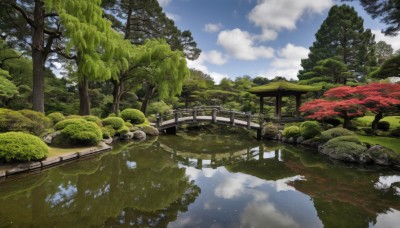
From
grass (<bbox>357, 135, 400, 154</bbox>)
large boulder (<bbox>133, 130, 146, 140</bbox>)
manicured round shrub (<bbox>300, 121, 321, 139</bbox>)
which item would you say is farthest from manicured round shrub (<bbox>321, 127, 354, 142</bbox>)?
large boulder (<bbox>133, 130, 146, 140</bbox>)

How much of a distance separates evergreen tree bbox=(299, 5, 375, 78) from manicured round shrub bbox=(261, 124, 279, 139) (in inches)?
549

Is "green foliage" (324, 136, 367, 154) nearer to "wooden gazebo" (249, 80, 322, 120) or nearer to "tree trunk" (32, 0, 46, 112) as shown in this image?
"wooden gazebo" (249, 80, 322, 120)

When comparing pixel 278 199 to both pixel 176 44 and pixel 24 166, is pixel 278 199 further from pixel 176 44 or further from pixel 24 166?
pixel 176 44

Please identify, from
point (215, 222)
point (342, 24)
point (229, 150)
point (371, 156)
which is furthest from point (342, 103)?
point (342, 24)

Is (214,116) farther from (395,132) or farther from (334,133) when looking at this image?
(395,132)

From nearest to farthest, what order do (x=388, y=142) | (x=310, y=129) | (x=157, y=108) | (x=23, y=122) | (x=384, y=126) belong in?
1. (x=23, y=122)
2. (x=388, y=142)
3. (x=310, y=129)
4. (x=384, y=126)
5. (x=157, y=108)

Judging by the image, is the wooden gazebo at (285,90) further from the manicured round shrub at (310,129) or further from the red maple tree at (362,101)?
the manicured round shrub at (310,129)

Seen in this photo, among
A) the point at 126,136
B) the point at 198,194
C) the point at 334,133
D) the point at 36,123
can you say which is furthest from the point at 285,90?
the point at 36,123

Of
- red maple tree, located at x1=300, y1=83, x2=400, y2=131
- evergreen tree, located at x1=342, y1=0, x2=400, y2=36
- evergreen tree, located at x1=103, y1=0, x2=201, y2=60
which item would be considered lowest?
red maple tree, located at x1=300, y1=83, x2=400, y2=131

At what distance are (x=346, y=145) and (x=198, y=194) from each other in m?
7.28

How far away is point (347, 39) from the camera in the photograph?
27.1m

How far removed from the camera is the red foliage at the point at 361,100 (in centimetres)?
1112

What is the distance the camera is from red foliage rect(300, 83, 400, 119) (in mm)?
11125

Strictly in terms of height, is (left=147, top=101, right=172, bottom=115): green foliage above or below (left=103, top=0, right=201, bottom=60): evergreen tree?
below
